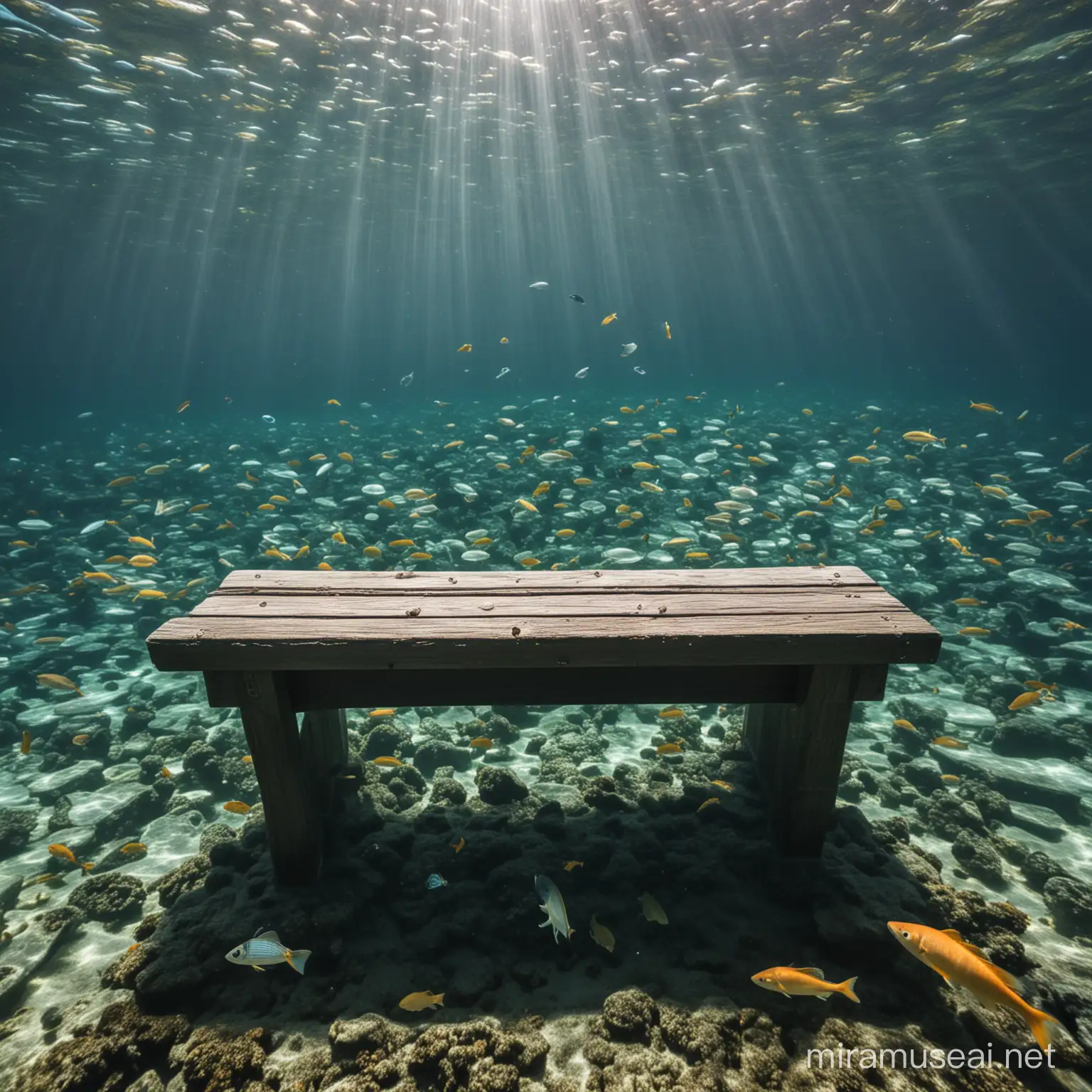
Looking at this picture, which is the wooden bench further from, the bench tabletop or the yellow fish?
the yellow fish

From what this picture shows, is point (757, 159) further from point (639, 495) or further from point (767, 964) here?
point (767, 964)

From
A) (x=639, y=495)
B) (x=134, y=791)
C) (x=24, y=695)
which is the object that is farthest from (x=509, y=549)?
(x=24, y=695)

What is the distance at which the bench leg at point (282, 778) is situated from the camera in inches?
129

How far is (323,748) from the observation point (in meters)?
4.60

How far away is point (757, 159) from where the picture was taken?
87.5ft

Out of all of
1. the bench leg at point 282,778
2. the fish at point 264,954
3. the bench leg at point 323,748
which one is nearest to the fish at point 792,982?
the fish at point 264,954

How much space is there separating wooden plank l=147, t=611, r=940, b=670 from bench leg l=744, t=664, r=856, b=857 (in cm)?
30

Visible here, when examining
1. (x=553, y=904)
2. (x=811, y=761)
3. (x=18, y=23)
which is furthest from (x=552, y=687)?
(x=18, y=23)

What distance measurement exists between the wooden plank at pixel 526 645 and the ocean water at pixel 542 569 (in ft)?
4.07

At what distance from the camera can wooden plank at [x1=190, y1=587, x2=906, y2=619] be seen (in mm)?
3381

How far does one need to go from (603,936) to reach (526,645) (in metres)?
1.73

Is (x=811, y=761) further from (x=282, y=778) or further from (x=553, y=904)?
(x=282, y=778)

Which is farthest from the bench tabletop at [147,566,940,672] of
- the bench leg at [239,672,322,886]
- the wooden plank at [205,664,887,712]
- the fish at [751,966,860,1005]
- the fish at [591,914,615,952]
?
the fish at [591,914,615,952]

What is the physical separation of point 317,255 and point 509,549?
54516 mm
